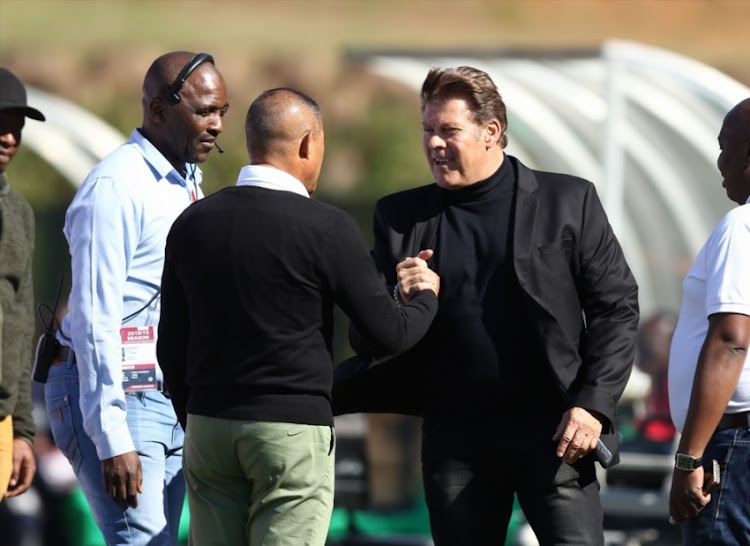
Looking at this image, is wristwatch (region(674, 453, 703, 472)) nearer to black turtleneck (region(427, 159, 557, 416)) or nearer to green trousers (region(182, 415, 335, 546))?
black turtleneck (region(427, 159, 557, 416))

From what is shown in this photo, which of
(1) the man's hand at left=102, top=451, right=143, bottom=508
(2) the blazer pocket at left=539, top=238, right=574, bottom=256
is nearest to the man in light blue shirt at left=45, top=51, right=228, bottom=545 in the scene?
(1) the man's hand at left=102, top=451, right=143, bottom=508

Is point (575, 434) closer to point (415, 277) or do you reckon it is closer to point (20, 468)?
point (415, 277)

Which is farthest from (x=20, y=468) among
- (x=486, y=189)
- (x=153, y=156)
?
(x=486, y=189)

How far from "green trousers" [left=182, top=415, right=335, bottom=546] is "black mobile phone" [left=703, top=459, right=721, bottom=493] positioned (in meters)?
1.06

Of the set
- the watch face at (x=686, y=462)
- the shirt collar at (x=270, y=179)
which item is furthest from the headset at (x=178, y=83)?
the watch face at (x=686, y=462)

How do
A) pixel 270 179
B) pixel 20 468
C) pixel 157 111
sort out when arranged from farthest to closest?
pixel 20 468 < pixel 157 111 < pixel 270 179

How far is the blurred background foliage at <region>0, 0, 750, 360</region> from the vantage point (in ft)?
93.0

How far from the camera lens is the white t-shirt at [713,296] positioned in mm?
3916

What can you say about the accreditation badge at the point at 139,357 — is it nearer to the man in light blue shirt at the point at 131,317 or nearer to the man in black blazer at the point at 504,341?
the man in light blue shirt at the point at 131,317

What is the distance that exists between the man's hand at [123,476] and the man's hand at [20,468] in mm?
571

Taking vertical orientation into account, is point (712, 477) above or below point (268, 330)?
below

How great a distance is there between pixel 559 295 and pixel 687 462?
2.00 ft

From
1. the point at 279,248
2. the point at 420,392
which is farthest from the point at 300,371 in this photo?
the point at 420,392

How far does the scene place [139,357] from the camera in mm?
4344
